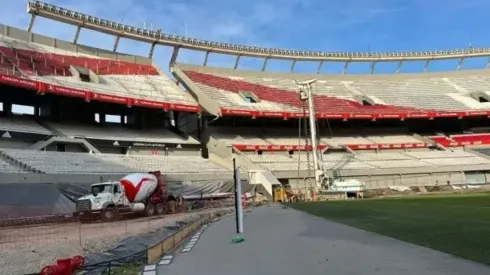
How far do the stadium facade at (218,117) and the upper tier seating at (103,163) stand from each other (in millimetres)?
148

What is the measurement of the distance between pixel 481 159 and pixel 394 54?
2170 centimetres

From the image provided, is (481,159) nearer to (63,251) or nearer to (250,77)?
(250,77)

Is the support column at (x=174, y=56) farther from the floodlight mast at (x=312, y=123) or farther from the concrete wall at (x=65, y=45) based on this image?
the floodlight mast at (x=312, y=123)

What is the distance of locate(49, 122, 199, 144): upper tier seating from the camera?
41.0 m

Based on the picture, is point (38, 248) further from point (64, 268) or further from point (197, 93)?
point (197, 93)

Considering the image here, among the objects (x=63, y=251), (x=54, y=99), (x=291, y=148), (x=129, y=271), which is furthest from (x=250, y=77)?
(x=129, y=271)

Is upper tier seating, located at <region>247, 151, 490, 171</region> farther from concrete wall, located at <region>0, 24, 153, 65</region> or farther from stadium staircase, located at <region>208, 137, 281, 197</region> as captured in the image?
concrete wall, located at <region>0, 24, 153, 65</region>

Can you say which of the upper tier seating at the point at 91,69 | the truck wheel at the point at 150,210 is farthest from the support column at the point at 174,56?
the truck wheel at the point at 150,210

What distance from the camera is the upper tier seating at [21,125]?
3522cm

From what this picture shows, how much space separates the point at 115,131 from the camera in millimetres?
45188

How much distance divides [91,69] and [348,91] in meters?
34.6

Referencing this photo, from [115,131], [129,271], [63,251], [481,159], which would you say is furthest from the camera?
[481,159]

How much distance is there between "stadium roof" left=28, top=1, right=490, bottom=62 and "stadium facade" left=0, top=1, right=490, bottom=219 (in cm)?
16

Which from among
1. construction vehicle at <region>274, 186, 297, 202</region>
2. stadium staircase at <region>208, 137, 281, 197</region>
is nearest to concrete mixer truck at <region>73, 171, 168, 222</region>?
stadium staircase at <region>208, 137, 281, 197</region>
